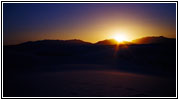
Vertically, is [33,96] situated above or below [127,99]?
below

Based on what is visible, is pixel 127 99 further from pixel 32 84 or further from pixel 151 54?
pixel 151 54

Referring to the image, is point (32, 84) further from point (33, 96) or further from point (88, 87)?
point (88, 87)

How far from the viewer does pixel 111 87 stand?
6.90 metres

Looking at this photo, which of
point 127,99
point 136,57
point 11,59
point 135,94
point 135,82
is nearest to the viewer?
point 127,99

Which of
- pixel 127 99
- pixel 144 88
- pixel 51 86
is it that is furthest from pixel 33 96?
pixel 144 88

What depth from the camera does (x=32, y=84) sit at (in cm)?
728

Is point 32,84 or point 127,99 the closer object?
point 127,99

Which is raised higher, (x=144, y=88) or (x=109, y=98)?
(x=144, y=88)

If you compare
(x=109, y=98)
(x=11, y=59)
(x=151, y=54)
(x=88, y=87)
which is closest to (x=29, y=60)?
(x=11, y=59)

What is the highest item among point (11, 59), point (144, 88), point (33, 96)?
point (11, 59)

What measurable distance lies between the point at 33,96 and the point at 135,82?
417 cm

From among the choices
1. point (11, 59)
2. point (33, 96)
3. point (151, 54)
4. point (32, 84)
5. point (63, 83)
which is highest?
point (151, 54)

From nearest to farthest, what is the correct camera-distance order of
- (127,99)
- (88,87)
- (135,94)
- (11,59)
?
1. (127,99)
2. (135,94)
3. (88,87)
4. (11,59)

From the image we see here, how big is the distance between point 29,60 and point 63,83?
734cm
